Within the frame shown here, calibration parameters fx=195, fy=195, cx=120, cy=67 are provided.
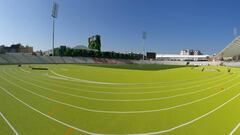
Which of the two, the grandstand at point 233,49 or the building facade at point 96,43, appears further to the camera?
the building facade at point 96,43

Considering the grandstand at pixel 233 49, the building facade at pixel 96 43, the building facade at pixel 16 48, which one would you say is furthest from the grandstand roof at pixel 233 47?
the building facade at pixel 16 48

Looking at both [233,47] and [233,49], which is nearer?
[233,47]

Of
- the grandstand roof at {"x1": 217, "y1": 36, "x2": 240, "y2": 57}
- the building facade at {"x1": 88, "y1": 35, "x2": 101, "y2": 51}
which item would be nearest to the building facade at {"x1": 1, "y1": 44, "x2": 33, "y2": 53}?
the building facade at {"x1": 88, "y1": 35, "x2": 101, "y2": 51}

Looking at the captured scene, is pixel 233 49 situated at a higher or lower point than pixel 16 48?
lower

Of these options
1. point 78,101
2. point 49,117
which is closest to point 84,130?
point 49,117

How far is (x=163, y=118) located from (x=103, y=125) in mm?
2245

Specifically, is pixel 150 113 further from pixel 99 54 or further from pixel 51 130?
pixel 99 54

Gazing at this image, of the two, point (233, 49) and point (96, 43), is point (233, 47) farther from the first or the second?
point (96, 43)

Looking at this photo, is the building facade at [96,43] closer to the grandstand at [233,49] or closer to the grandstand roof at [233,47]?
the grandstand at [233,49]

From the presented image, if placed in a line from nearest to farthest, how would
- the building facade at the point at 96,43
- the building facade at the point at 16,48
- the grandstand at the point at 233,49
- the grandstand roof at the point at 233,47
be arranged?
the grandstand roof at the point at 233,47 < the grandstand at the point at 233,49 < the building facade at the point at 96,43 < the building facade at the point at 16,48

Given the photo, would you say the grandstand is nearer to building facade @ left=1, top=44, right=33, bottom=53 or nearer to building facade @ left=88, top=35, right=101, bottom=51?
building facade @ left=88, top=35, right=101, bottom=51

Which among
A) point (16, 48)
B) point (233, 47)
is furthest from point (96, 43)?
point (233, 47)

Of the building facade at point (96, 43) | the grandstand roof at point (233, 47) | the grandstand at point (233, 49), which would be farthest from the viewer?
the building facade at point (96, 43)

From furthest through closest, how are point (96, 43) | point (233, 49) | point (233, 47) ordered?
1. point (96, 43)
2. point (233, 49)
3. point (233, 47)
